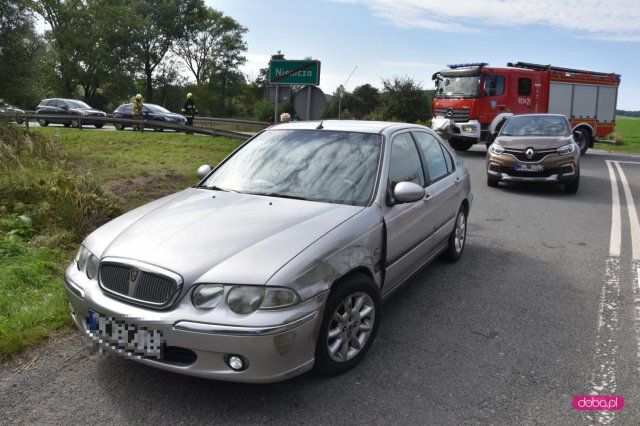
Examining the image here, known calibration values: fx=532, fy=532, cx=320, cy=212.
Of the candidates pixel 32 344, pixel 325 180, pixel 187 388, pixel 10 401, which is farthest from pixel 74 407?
pixel 325 180

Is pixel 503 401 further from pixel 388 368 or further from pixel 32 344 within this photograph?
pixel 32 344

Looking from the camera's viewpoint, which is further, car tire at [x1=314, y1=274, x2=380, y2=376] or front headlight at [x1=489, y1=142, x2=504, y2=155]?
front headlight at [x1=489, y1=142, x2=504, y2=155]

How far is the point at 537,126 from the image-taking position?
11.8m

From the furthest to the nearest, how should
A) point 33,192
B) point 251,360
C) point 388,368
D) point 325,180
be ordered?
point 33,192
point 325,180
point 388,368
point 251,360

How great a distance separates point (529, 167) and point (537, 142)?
0.58 meters

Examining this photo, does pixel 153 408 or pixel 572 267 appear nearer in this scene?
pixel 153 408

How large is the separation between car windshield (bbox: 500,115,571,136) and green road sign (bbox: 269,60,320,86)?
4533mm

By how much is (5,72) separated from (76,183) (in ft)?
29.8

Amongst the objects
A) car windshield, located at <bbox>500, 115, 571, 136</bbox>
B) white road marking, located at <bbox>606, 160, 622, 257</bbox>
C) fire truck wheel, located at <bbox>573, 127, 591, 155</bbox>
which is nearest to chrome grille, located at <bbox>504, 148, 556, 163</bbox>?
car windshield, located at <bbox>500, 115, 571, 136</bbox>

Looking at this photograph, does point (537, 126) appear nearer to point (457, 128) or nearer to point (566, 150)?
point (566, 150)

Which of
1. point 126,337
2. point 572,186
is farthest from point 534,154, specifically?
point 126,337

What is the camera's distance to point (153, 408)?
2967 millimetres

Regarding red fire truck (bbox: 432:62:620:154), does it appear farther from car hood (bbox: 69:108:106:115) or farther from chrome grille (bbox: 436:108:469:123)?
car hood (bbox: 69:108:106:115)

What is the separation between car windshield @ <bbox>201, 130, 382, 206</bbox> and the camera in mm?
3969
